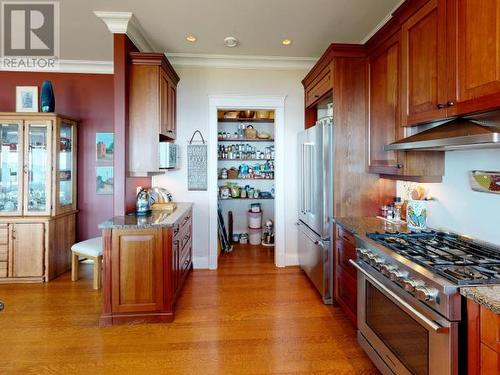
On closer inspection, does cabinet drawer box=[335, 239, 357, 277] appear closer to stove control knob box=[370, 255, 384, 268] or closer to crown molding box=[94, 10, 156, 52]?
stove control knob box=[370, 255, 384, 268]

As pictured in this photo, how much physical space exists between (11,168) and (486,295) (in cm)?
459

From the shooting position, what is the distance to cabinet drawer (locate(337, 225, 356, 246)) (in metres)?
2.47

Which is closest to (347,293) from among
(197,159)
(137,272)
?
(137,272)

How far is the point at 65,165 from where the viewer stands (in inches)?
156

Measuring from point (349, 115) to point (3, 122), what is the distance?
3.95 meters

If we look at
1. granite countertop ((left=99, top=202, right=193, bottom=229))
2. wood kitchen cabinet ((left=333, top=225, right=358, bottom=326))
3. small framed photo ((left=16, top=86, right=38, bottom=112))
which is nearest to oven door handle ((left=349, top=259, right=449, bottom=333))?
wood kitchen cabinet ((left=333, top=225, right=358, bottom=326))

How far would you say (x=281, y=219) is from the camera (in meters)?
4.15

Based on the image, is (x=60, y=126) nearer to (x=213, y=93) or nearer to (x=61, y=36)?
(x=61, y=36)

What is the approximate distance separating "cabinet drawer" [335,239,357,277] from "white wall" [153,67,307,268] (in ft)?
4.66

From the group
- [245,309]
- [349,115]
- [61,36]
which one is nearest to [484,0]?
[349,115]

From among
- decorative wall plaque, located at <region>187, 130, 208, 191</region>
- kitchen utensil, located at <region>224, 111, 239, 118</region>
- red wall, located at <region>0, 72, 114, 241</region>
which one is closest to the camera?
decorative wall plaque, located at <region>187, 130, 208, 191</region>

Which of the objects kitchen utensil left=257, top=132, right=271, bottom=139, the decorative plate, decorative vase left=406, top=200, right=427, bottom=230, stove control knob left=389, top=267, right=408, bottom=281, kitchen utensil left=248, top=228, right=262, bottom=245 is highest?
kitchen utensil left=257, top=132, right=271, bottom=139

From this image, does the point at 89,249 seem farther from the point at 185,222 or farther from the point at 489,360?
the point at 489,360

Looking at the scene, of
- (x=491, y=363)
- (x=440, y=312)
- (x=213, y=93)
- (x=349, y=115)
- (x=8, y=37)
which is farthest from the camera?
(x=213, y=93)
